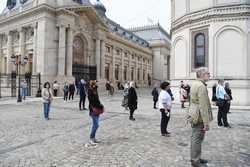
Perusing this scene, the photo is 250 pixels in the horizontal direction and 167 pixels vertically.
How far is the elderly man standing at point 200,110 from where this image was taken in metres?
4.71

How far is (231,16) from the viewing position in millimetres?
18531

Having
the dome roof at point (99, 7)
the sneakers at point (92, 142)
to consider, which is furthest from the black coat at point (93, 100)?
the dome roof at point (99, 7)

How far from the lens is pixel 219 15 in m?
18.8

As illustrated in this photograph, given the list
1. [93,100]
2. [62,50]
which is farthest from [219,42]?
[62,50]

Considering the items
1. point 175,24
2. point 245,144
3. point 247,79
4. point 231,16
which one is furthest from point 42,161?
point 175,24

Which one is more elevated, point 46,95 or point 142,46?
point 142,46

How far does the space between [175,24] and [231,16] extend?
5.34 m

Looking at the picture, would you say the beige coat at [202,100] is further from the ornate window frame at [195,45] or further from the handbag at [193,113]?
the ornate window frame at [195,45]

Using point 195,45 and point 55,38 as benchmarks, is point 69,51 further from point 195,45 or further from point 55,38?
point 195,45

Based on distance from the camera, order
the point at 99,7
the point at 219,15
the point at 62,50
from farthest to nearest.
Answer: the point at 99,7, the point at 62,50, the point at 219,15

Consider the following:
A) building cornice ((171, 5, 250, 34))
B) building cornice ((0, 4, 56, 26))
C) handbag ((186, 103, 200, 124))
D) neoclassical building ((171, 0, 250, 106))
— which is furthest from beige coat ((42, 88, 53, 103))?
building cornice ((0, 4, 56, 26))

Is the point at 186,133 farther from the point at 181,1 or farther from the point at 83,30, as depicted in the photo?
the point at 83,30

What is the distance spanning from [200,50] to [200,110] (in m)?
16.6

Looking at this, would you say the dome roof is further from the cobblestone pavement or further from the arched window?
the cobblestone pavement
